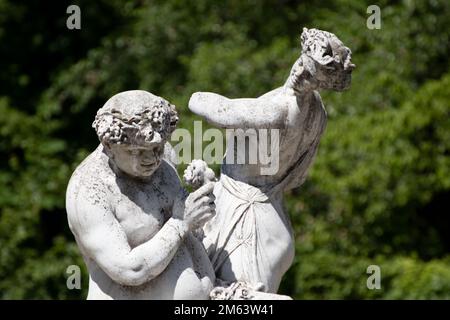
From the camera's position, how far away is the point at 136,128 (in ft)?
34.2

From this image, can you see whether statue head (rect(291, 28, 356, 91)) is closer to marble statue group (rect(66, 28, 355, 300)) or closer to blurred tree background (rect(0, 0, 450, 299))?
marble statue group (rect(66, 28, 355, 300))

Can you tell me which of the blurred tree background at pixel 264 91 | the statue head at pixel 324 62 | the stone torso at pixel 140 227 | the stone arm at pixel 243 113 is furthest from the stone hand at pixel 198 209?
the blurred tree background at pixel 264 91

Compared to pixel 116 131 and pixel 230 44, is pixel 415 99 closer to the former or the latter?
pixel 230 44

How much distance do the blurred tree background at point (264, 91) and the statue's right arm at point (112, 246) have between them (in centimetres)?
736

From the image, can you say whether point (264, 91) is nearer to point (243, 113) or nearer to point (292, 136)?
point (292, 136)

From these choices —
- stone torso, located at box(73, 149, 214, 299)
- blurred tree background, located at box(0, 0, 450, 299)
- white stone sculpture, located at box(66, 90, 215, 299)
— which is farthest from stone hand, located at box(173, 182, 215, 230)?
blurred tree background, located at box(0, 0, 450, 299)

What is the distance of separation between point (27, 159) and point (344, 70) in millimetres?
9711

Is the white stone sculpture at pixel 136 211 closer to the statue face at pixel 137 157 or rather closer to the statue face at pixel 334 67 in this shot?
the statue face at pixel 137 157

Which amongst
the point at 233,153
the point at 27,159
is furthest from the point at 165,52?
the point at 233,153

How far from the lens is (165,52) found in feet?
66.9

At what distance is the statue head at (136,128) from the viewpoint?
1045 cm

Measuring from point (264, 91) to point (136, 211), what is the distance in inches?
317

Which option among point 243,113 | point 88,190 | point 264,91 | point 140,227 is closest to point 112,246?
point 140,227

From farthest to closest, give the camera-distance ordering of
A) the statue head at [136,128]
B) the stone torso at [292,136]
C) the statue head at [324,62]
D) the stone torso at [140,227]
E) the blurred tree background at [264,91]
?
the blurred tree background at [264,91], the stone torso at [292,136], the statue head at [324,62], the stone torso at [140,227], the statue head at [136,128]
